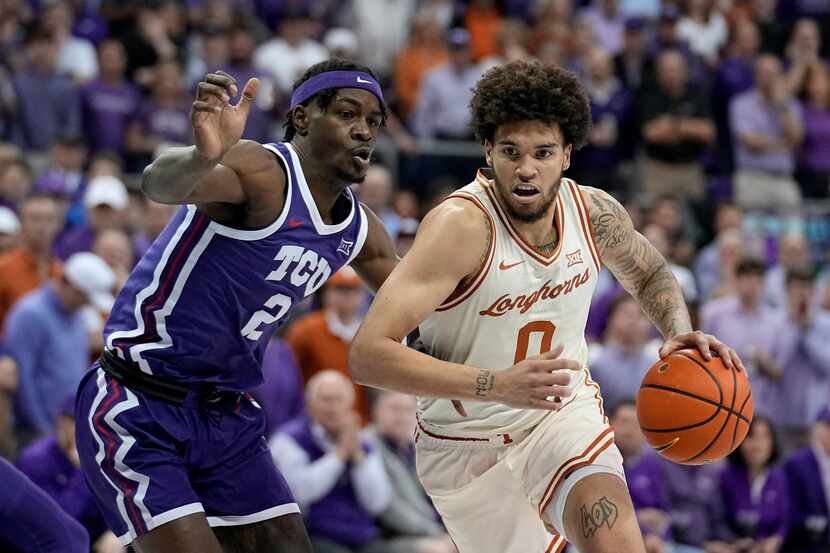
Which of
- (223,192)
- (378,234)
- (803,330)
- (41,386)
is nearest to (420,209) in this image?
(803,330)

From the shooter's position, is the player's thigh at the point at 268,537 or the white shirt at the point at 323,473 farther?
the white shirt at the point at 323,473

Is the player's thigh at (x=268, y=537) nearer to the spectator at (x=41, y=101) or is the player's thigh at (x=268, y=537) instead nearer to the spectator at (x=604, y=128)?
the spectator at (x=41, y=101)

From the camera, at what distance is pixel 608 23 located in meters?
15.0

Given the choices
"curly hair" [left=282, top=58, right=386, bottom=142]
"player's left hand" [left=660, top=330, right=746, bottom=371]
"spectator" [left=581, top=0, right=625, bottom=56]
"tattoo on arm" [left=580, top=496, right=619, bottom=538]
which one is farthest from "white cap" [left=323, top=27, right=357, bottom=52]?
"tattoo on arm" [left=580, top=496, right=619, bottom=538]

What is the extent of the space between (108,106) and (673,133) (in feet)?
17.1

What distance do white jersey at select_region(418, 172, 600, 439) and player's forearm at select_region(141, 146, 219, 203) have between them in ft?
3.55

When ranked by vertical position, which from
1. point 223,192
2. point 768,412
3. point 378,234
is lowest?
point 768,412

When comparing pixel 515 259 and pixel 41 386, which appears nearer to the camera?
Result: pixel 515 259

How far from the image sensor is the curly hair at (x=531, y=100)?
513 centimetres

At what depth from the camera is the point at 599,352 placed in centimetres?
971

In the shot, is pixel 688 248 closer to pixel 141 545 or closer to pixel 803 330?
pixel 803 330

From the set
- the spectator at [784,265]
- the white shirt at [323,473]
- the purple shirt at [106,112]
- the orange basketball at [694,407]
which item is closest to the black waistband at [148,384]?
the orange basketball at [694,407]

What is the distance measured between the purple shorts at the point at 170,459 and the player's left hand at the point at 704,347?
1.59 metres

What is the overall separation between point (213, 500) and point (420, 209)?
7.21 meters
